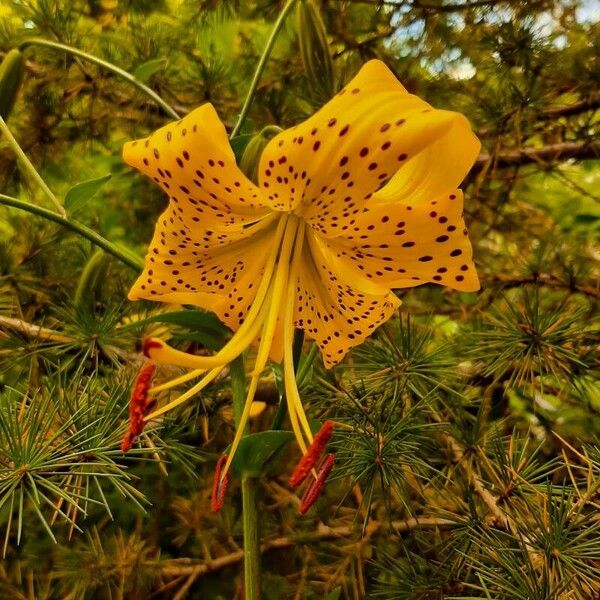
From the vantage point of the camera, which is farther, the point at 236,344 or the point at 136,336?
the point at 136,336

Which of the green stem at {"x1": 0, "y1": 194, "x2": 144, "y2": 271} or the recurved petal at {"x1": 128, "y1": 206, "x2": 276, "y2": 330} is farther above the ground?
the green stem at {"x1": 0, "y1": 194, "x2": 144, "y2": 271}

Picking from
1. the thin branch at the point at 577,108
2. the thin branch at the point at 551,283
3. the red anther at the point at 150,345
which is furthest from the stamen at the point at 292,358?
the thin branch at the point at 577,108

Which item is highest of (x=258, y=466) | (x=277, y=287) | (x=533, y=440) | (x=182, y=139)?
(x=182, y=139)

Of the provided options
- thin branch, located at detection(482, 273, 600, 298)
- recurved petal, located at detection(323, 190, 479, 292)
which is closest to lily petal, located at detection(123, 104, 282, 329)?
recurved petal, located at detection(323, 190, 479, 292)

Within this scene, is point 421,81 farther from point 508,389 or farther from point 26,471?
point 26,471

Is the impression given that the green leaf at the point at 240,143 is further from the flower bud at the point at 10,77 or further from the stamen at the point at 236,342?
the flower bud at the point at 10,77

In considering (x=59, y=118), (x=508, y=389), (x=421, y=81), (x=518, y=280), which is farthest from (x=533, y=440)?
(x=59, y=118)

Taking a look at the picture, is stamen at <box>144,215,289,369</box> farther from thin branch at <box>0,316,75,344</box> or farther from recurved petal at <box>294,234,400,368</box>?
thin branch at <box>0,316,75,344</box>
